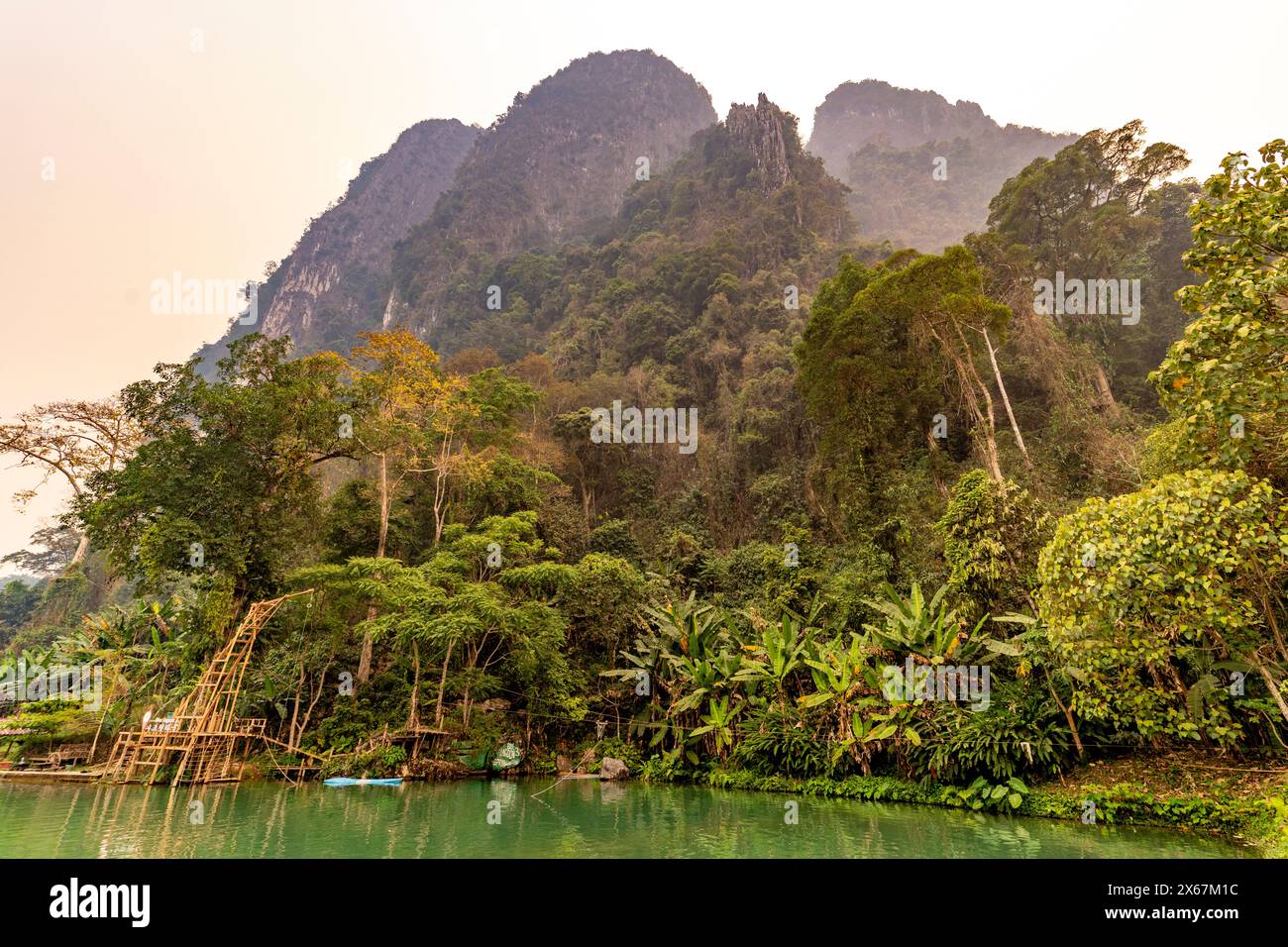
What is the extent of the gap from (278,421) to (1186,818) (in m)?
18.0

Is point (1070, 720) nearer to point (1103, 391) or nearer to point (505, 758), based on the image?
point (505, 758)

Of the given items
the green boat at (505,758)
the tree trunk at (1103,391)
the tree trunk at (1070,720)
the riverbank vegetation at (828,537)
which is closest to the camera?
the riverbank vegetation at (828,537)

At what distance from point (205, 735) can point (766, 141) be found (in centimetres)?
4688

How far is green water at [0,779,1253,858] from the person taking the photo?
7148 millimetres

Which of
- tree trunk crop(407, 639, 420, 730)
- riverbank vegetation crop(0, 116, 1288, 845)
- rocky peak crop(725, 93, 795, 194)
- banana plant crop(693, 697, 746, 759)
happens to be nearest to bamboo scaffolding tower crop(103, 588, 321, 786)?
riverbank vegetation crop(0, 116, 1288, 845)

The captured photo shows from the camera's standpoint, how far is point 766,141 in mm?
45875

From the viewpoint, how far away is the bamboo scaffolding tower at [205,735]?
40.9 feet

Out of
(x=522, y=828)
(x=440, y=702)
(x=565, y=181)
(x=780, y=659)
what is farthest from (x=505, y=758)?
(x=565, y=181)

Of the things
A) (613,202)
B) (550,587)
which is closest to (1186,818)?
(550,587)

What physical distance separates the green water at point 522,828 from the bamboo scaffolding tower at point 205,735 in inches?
29.6

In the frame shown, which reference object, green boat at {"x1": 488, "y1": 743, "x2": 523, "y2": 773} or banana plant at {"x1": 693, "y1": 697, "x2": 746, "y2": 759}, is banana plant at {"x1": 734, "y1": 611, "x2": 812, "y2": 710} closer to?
banana plant at {"x1": 693, "y1": 697, "x2": 746, "y2": 759}

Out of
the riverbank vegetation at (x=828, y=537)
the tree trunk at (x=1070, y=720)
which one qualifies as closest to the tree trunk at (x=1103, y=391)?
the riverbank vegetation at (x=828, y=537)

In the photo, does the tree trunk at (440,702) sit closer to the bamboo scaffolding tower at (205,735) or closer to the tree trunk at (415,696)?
the tree trunk at (415,696)
